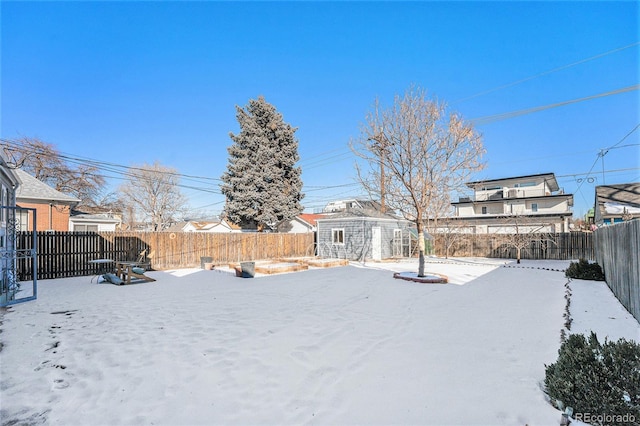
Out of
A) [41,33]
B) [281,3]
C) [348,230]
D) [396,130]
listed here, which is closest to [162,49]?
[41,33]

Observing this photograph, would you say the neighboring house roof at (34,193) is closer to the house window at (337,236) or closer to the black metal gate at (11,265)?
the black metal gate at (11,265)

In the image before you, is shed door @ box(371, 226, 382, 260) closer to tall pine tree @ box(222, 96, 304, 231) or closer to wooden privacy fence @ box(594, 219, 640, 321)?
tall pine tree @ box(222, 96, 304, 231)

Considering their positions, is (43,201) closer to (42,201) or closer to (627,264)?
(42,201)

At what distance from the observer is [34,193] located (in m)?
16.0

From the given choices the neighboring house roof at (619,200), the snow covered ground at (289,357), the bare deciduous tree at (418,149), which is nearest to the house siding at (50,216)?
the snow covered ground at (289,357)

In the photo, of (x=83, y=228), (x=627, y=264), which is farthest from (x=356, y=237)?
(x=83, y=228)

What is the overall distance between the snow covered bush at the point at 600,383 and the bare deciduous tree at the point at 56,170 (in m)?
30.6

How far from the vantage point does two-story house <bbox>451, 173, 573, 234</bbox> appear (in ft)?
100

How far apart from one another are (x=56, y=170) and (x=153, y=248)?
1970 centimetres

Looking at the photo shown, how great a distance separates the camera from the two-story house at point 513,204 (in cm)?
3053

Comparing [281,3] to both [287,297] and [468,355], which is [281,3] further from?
[468,355]

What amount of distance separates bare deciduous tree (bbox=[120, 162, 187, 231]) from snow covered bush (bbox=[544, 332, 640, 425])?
34.9 m

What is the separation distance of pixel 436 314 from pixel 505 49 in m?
12.5

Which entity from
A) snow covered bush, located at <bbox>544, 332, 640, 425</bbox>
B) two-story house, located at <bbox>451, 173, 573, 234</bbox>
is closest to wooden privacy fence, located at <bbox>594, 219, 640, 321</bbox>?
snow covered bush, located at <bbox>544, 332, 640, 425</bbox>
